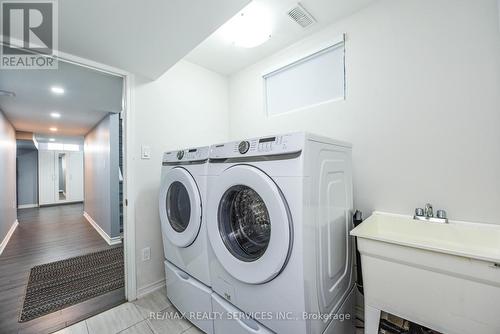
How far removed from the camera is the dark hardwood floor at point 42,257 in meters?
1.49

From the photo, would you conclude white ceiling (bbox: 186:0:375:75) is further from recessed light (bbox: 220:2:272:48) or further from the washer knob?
the washer knob

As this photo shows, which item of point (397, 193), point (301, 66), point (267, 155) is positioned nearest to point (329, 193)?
point (267, 155)

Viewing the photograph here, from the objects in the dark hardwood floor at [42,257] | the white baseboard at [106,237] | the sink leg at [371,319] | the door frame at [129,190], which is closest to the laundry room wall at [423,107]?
the sink leg at [371,319]

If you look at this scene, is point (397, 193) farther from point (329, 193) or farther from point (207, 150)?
point (207, 150)

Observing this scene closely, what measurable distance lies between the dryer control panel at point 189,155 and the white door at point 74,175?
27.6 feet

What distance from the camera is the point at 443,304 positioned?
83cm

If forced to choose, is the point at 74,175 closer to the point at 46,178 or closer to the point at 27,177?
the point at 46,178

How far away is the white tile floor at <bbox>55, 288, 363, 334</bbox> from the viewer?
4.52 ft

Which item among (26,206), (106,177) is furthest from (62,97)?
(26,206)

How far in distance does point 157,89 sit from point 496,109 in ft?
7.92

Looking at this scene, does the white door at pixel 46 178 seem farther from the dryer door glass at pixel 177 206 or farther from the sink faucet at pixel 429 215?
the sink faucet at pixel 429 215

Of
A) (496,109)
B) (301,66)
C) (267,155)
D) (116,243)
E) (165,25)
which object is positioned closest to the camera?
(267,155)

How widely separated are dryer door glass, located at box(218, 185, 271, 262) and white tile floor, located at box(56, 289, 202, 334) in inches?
30.2

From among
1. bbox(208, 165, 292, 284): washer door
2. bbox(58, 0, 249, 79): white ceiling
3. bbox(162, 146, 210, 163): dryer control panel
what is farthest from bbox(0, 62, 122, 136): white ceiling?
bbox(208, 165, 292, 284): washer door
